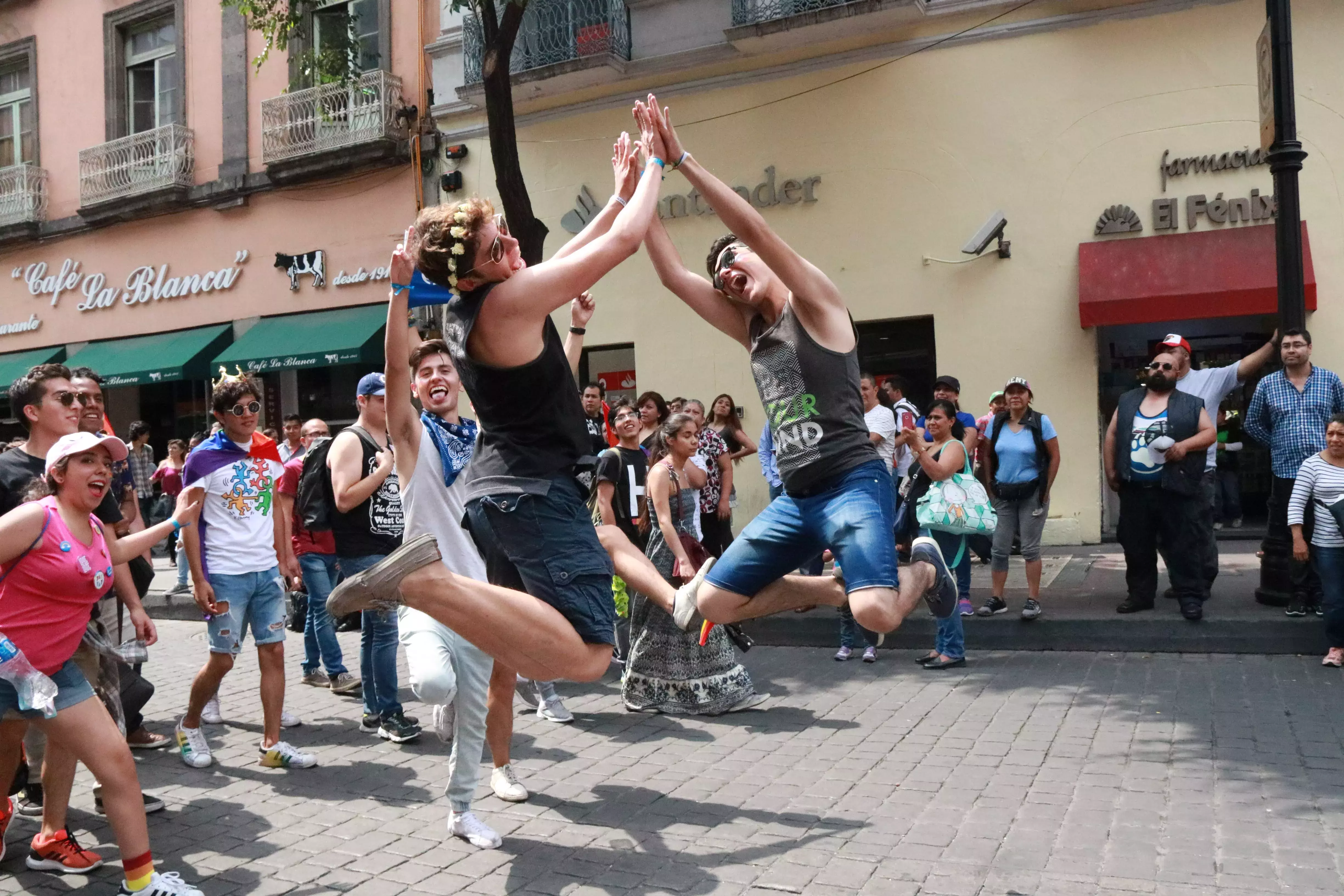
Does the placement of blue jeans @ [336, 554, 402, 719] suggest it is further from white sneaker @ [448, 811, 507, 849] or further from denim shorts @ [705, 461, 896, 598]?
denim shorts @ [705, 461, 896, 598]

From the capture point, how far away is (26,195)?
68.9 feet

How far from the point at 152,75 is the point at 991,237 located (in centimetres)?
1545

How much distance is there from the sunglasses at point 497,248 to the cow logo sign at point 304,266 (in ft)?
48.4

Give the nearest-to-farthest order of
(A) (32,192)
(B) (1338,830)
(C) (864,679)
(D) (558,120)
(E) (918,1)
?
(B) (1338,830), (C) (864,679), (E) (918,1), (D) (558,120), (A) (32,192)

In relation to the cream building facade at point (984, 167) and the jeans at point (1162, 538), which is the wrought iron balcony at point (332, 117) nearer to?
the cream building facade at point (984, 167)

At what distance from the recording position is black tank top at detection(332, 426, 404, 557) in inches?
246

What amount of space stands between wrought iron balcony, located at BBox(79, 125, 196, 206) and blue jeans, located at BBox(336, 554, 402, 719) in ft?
48.9

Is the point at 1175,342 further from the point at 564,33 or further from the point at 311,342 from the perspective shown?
the point at 311,342

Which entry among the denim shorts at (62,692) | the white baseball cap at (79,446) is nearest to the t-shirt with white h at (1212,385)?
the white baseball cap at (79,446)

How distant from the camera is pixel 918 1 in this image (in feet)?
41.4

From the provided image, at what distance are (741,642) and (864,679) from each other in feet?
4.13

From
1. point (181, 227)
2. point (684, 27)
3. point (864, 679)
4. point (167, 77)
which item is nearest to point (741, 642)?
point (864, 679)

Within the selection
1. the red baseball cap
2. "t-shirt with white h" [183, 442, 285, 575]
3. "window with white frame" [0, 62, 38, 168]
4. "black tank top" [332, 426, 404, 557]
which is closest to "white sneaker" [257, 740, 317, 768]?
"t-shirt with white h" [183, 442, 285, 575]

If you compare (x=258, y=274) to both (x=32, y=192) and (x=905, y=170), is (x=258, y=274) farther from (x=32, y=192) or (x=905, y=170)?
(x=905, y=170)
